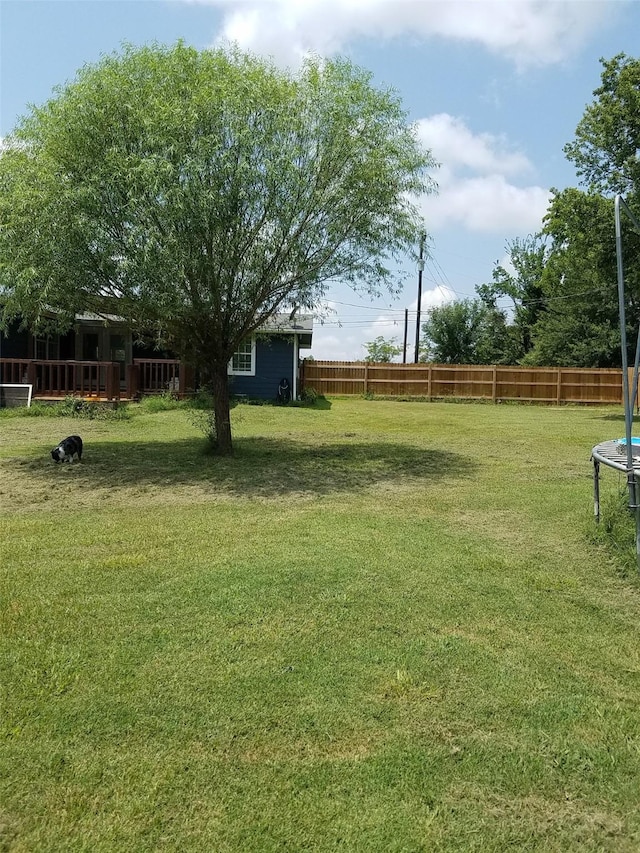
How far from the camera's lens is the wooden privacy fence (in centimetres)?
2533

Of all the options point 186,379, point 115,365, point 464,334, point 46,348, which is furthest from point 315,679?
point 464,334

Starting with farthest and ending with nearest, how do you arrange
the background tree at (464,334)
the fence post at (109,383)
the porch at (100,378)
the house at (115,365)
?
the background tree at (464,334) < the house at (115,365) < the porch at (100,378) < the fence post at (109,383)

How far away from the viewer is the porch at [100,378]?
1530 centimetres

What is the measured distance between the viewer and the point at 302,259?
8797 millimetres

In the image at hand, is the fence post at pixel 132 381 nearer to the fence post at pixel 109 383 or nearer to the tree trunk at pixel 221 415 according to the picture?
the fence post at pixel 109 383

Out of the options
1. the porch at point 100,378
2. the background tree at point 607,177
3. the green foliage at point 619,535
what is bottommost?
the green foliage at point 619,535

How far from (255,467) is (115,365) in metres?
7.93

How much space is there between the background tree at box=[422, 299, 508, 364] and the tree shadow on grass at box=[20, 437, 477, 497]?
26798 mm

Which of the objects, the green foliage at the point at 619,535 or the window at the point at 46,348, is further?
the window at the point at 46,348

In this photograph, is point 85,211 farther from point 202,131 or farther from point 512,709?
point 512,709

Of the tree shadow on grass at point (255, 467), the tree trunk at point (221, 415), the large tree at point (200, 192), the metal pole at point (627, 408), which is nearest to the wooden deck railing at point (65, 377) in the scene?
the tree shadow on grass at point (255, 467)

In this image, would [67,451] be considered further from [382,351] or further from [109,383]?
[382,351]

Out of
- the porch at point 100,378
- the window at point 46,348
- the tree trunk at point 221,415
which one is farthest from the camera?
the window at point 46,348

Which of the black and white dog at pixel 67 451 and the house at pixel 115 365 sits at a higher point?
the house at pixel 115 365
